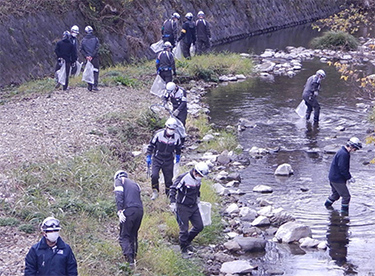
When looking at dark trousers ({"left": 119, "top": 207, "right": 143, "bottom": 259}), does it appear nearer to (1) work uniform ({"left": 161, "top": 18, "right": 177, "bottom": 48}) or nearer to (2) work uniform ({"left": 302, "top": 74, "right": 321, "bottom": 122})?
(2) work uniform ({"left": 302, "top": 74, "right": 321, "bottom": 122})

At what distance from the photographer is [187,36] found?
24828mm

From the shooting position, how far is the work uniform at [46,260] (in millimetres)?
7367

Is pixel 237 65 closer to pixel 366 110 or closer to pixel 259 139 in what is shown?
pixel 366 110

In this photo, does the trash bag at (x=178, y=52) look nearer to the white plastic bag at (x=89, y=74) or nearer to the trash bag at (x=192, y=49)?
the trash bag at (x=192, y=49)

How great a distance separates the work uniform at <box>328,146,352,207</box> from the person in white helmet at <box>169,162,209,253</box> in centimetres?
326

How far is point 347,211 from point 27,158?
659 centimetres

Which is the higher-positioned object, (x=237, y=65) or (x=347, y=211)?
(x=237, y=65)

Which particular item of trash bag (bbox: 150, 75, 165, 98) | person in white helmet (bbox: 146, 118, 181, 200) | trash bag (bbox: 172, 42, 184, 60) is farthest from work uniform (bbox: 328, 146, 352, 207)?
trash bag (bbox: 172, 42, 184, 60)

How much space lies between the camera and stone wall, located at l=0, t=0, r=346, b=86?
22453mm

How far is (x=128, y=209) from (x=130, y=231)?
40 centimetres

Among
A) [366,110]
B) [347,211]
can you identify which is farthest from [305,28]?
[347,211]

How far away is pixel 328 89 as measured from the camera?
23.7 meters

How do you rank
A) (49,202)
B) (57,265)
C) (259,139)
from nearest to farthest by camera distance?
(57,265)
(49,202)
(259,139)

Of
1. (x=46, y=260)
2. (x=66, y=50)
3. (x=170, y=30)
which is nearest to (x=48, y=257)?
(x=46, y=260)
